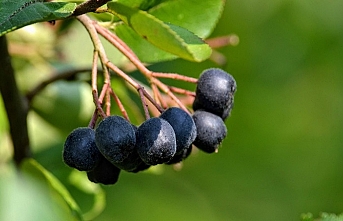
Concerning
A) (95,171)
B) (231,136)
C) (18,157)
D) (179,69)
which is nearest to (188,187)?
(231,136)

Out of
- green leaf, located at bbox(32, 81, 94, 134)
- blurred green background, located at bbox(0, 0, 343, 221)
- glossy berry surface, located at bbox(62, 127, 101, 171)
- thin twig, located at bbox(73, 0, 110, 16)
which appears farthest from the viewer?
blurred green background, located at bbox(0, 0, 343, 221)

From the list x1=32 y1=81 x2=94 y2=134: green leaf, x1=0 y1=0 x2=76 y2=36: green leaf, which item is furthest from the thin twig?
x1=32 y1=81 x2=94 y2=134: green leaf

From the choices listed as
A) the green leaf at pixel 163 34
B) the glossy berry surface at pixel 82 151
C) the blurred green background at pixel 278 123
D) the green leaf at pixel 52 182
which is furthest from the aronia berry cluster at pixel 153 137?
the blurred green background at pixel 278 123

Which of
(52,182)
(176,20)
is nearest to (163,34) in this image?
(176,20)

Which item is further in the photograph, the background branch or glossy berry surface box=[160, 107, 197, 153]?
the background branch

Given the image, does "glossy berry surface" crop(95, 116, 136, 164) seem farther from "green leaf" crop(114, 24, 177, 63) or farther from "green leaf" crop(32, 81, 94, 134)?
"green leaf" crop(32, 81, 94, 134)

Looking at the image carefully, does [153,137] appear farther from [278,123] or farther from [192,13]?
[278,123]
